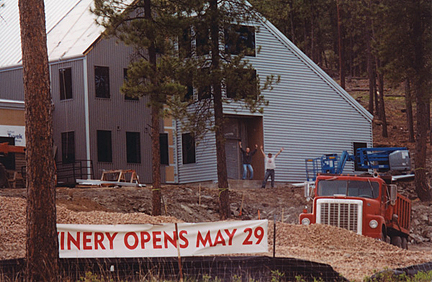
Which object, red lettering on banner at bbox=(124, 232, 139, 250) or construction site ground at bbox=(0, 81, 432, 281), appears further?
construction site ground at bbox=(0, 81, 432, 281)

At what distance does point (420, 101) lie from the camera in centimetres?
3503

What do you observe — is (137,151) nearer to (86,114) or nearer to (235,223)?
(86,114)

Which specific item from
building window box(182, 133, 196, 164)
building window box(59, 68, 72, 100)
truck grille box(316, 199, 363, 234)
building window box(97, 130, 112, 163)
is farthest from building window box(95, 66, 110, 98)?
truck grille box(316, 199, 363, 234)

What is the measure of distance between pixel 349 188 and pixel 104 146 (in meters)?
18.1

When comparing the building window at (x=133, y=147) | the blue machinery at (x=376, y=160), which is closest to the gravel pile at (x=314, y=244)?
the building window at (x=133, y=147)

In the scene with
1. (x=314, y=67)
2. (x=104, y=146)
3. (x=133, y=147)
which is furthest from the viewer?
(x=314, y=67)

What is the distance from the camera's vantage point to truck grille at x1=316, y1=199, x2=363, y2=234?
836 inches

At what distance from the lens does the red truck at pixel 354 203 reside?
21203 millimetres

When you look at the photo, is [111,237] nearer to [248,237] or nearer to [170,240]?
[170,240]

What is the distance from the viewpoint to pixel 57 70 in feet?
122

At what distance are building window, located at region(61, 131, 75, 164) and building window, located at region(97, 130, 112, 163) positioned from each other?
135 centimetres

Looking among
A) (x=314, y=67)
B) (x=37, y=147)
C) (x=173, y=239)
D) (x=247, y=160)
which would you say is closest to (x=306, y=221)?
(x=173, y=239)

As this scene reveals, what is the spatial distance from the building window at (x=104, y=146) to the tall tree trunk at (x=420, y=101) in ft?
51.9

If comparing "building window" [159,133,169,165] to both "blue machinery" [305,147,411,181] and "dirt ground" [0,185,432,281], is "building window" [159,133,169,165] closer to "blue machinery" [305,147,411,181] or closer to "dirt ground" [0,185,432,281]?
"dirt ground" [0,185,432,281]
